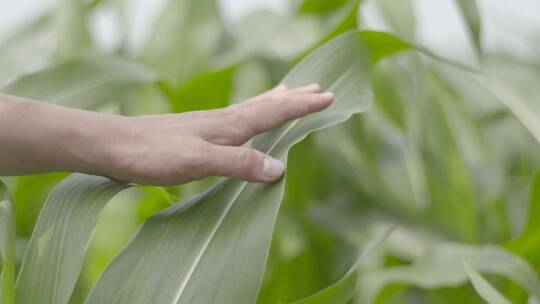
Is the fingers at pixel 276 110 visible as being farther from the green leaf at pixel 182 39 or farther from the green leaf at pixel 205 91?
the green leaf at pixel 182 39

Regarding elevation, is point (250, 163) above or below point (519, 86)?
above

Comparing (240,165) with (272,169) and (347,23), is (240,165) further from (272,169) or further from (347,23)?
(347,23)


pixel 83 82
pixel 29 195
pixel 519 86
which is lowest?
pixel 519 86

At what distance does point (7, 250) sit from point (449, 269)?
37 cm

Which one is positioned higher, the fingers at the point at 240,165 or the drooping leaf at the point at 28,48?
the fingers at the point at 240,165

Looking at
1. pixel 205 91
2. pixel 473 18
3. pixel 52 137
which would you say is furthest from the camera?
pixel 205 91

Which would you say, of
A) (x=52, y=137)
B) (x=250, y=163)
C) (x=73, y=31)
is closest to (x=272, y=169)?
(x=250, y=163)

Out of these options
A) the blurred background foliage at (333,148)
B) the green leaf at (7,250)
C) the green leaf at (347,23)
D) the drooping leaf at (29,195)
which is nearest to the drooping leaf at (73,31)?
the blurred background foliage at (333,148)

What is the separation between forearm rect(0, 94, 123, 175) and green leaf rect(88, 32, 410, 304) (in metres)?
0.06

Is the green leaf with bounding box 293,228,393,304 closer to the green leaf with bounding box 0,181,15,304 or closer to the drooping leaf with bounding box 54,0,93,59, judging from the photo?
the green leaf with bounding box 0,181,15,304

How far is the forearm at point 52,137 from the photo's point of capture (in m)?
0.48

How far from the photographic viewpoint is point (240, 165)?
0.51m

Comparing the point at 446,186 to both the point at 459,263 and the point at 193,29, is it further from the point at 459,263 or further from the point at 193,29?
the point at 193,29

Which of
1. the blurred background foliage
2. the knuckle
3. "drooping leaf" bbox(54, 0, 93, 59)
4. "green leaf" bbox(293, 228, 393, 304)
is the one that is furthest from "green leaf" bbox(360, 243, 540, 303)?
"drooping leaf" bbox(54, 0, 93, 59)
